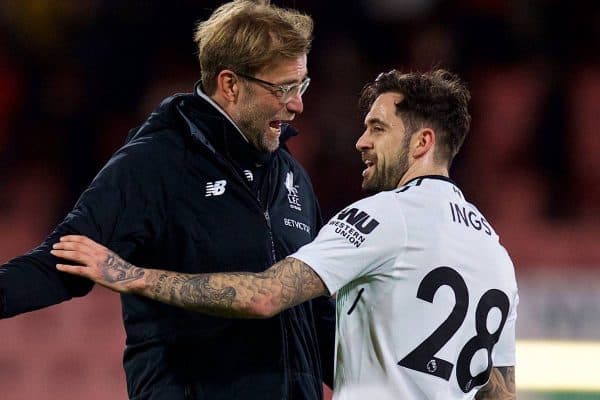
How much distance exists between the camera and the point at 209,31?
3.33 meters

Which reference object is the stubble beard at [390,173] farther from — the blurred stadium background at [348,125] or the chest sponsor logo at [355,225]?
the blurred stadium background at [348,125]

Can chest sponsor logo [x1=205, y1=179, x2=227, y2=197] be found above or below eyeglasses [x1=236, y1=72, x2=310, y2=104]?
below

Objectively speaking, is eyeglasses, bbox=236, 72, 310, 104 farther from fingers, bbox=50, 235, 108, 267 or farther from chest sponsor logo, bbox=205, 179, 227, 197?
fingers, bbox=50, 235, 108, 267

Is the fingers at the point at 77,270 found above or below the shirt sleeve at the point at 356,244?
below

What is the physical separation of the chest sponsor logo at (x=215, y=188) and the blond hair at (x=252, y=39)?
0.33 m

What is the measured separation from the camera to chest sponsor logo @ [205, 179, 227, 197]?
10.4 feet

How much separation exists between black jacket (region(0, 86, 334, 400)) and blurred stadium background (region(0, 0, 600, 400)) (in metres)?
2.79

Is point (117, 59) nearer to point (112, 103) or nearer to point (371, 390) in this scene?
point (112, 103)

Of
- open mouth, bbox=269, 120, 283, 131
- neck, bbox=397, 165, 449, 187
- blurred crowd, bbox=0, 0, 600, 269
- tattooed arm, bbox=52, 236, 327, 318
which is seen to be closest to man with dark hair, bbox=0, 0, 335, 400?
open mouth, bbox=269, 120, 283, 131

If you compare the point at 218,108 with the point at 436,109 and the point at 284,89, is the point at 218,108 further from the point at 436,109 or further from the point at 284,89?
the point at 436,109

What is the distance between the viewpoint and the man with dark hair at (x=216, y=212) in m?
3.09

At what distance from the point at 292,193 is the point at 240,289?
692mm

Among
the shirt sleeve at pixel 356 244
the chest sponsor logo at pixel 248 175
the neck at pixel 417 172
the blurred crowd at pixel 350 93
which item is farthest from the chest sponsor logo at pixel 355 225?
the blurred crowd at pixel 350 93

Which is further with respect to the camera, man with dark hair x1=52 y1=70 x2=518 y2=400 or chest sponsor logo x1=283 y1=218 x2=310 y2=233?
chest sponsor logo x1=283 y1=218 x2=310 y2=233
